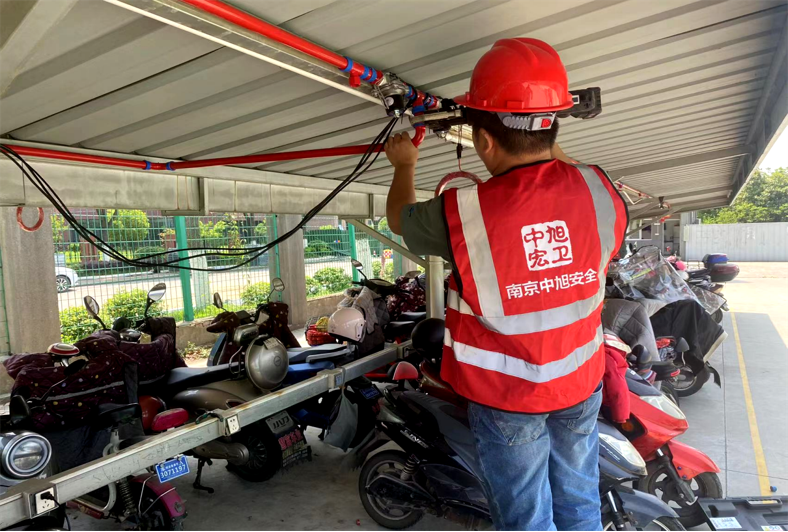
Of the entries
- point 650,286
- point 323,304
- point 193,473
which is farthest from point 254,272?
point 650,286

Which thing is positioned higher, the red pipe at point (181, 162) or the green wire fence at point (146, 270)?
the red pipe at point (181, 162)

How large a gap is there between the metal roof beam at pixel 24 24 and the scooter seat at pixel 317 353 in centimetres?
284

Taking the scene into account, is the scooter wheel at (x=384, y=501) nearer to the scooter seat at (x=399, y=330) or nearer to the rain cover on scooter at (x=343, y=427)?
the rain cover on scooter at (x=343, y=427)

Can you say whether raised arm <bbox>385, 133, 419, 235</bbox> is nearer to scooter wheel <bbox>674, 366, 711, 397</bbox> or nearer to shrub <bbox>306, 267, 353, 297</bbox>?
scooter wheel <bbox>674, 366, 711, 397</bbox>

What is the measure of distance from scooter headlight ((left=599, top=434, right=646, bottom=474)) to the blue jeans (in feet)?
3.30

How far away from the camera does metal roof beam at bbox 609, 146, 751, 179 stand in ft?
20.8

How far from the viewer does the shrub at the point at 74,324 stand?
6.83m

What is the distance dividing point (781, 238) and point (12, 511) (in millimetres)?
31282

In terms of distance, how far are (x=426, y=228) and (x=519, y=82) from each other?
493 mm

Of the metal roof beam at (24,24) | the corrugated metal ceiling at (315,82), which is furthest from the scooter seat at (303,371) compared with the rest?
the metal roof beam at (24,24)

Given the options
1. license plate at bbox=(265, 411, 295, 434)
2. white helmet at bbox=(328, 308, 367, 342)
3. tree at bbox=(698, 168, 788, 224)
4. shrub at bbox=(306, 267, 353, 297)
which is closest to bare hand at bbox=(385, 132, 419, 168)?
license plate at bbox=(265, 411, 295, 434)

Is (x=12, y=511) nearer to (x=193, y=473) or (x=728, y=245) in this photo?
(x=193, y=473)

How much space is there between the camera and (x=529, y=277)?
1.43 m

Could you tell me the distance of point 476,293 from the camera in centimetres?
145
